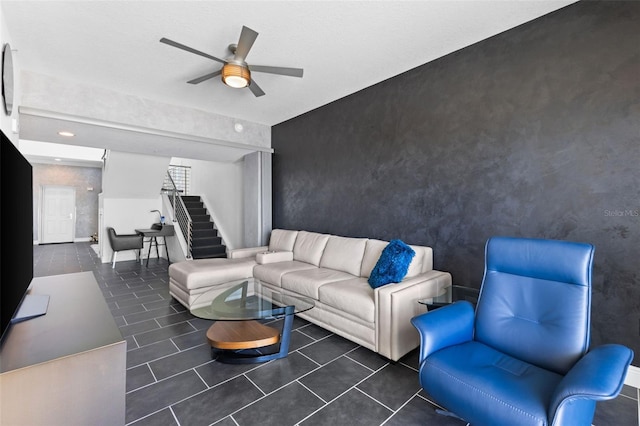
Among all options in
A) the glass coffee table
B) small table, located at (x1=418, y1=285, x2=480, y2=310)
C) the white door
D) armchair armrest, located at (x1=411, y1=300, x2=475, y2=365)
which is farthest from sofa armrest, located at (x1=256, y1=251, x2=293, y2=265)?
the white door

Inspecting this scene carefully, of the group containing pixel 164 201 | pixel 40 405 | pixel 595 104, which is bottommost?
pixel 40 405

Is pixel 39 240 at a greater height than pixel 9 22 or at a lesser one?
lesser

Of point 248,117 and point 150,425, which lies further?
point 248,117

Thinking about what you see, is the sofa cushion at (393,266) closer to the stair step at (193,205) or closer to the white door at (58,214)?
the stair step at (193,205)

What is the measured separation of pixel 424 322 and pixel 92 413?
A: 66.4 inches

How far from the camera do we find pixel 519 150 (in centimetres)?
253

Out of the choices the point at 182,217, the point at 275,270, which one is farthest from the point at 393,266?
the point at 182,217

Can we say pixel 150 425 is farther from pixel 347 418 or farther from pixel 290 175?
pixel 290 175

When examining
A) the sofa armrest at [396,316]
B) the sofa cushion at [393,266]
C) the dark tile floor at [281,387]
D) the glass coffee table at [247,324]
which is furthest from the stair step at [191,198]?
the sofa armrest at [396,316]

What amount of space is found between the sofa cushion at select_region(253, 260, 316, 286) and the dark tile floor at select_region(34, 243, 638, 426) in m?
0.67

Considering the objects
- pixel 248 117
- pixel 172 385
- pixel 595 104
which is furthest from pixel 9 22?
pixel 595 104

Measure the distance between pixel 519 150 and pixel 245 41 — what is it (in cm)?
253

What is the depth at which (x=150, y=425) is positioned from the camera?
5.52 ft

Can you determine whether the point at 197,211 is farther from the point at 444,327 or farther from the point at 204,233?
the point at 444,327
